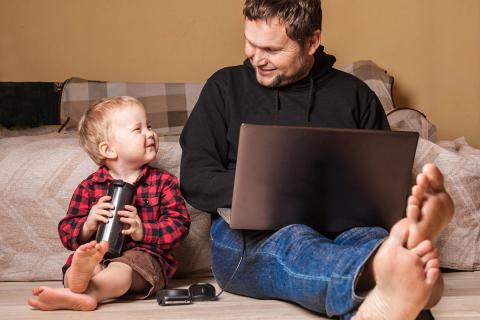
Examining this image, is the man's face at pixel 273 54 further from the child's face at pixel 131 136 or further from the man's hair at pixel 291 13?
the child's face at pixel 131 136

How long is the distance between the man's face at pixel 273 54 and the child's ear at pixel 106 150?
1.36ft

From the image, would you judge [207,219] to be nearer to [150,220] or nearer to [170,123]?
[150,220]

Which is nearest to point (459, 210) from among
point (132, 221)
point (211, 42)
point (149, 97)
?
point (132, 221)

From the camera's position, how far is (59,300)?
5.17 feet

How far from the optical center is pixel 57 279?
202 cm

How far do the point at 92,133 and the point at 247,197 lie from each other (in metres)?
0.54

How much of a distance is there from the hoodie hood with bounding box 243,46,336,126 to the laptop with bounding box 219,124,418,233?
1.15 ft

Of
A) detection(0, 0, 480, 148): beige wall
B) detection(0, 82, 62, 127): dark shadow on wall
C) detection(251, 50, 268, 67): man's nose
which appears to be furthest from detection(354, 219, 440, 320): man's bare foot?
detection(0, 0, 480, 148): beige wall

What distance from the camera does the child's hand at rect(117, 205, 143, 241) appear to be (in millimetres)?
1700

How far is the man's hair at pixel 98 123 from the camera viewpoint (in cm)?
181

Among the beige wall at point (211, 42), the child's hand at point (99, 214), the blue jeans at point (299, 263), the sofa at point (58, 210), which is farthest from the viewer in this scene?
the beige wall at point (211, 42)

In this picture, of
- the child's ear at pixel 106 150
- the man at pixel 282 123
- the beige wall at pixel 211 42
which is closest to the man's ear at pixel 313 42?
the man at pixel 282 123

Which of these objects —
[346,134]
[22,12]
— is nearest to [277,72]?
[346,134]

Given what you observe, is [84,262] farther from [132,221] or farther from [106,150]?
[106,150]
